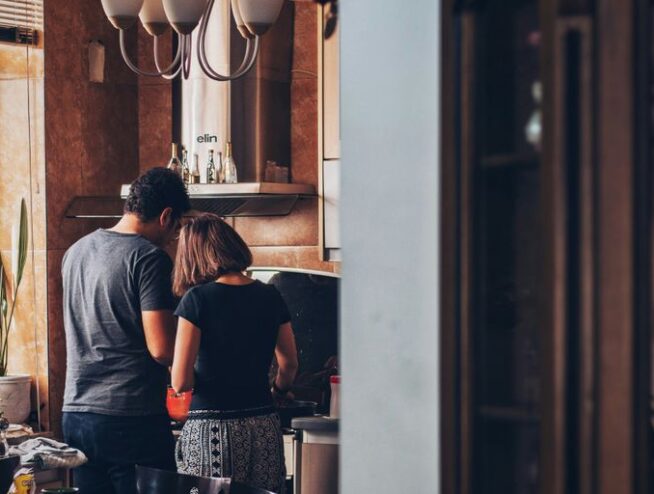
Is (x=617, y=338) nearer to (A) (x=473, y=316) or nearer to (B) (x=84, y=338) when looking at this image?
(A) (x=473, y=316)

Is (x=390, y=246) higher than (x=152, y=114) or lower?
lower

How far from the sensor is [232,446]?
10.7ft

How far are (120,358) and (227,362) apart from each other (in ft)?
0.99

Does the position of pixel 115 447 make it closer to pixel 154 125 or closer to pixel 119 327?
pixel 119 327

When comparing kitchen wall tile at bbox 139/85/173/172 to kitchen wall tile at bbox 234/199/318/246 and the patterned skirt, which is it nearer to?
kitchen wall tile at bbox 234/199/318/246

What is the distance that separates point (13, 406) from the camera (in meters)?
4.90

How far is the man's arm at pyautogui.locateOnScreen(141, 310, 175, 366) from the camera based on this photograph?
10.5 feet

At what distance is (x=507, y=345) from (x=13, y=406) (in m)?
3.96

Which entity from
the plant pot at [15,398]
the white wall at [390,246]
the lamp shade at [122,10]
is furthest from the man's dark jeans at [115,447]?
the plant pot at [15,398]

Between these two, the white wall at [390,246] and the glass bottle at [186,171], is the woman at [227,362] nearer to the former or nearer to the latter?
the white wall at [390,246]

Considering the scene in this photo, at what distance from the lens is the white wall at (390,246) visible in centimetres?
180

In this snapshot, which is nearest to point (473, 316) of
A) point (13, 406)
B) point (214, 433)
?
point (214, 433)

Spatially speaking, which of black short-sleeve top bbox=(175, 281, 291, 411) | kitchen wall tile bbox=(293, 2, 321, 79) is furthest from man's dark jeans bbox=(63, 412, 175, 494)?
kitchen wall tile bbox=(293, 2, 321, 79)

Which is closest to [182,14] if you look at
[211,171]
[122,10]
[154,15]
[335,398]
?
[122,10]
